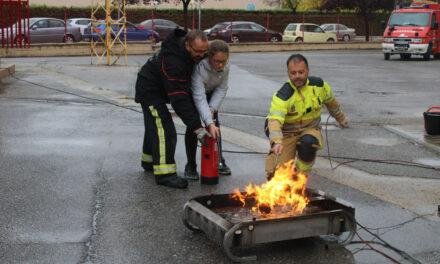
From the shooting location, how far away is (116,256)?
15.3ft

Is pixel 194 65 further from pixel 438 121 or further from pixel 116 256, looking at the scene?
pixel 438 121

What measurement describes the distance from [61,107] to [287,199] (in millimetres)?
7926

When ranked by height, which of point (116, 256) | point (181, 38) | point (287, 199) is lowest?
point (116, 256)

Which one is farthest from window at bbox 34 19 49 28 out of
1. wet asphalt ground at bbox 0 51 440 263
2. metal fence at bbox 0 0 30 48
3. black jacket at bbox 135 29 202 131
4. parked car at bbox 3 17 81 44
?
black jacket at bbox 135 29 202 131

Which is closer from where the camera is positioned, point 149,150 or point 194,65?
point 194,65

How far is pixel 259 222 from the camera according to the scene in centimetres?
446

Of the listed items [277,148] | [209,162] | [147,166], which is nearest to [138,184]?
[147,166]

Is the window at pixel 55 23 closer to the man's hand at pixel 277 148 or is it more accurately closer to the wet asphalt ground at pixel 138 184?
the wet asphalt ground at pixel 138 184

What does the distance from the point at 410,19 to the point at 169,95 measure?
25829mm

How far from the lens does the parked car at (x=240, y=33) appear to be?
40.5m

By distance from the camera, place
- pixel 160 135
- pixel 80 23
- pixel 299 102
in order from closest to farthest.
Answer: pixel 299 102 → pixel 160 135 → pixel 80 23

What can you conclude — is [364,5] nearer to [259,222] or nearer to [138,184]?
[138,184]

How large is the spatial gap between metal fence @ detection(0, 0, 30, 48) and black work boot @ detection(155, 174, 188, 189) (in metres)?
13.9

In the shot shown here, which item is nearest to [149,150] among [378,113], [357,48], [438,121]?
[438,121]
